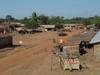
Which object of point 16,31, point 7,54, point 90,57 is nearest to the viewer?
point 90,57

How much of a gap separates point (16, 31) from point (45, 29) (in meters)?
20.3

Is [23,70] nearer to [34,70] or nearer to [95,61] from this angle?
[34,70]

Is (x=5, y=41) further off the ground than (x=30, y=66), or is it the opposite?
(x=5, y=41)

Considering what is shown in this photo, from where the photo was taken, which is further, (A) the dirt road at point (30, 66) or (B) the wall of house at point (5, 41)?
(B) the wall of house at point (5, 41)

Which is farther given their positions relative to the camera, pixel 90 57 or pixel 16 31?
pixel 16 31

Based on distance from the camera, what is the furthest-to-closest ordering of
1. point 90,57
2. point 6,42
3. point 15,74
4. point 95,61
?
point 6,42 → point 90,57 → point 95,61 → point 15,74

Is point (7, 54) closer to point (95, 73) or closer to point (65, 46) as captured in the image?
point (65, 46)

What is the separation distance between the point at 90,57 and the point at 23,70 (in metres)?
11.8

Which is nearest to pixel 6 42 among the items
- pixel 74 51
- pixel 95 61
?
pixel 74 51

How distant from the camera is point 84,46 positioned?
51719 mm

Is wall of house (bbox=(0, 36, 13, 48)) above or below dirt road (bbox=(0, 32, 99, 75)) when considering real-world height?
above

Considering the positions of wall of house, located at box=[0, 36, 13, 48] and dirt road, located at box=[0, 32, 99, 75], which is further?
wall of house, located at box=[0, 36, 13, 48]

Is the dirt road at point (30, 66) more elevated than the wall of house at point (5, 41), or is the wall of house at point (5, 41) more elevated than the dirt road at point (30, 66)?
the wall of house at point (5, 41)

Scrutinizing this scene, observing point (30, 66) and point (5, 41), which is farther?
point (5, 41)
